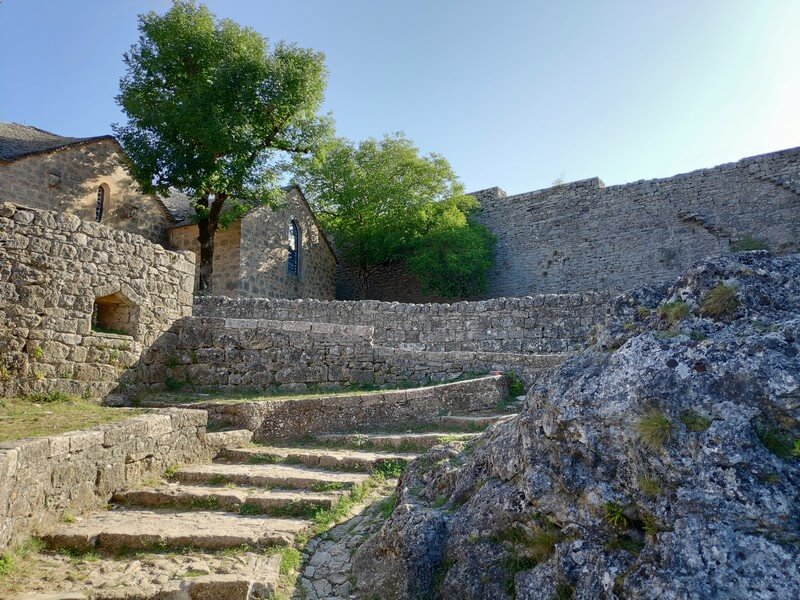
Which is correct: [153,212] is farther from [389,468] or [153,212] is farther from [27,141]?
[389,468]

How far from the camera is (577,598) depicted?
10.8 ft

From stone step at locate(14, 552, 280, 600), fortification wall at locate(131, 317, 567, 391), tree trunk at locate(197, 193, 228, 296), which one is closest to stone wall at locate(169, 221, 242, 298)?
tree trunk at locate(197, 193, 228, 296)

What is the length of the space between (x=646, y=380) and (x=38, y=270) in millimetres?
9368

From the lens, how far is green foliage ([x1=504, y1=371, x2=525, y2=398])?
10933 mm

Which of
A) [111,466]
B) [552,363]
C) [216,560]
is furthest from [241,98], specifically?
[216,560]

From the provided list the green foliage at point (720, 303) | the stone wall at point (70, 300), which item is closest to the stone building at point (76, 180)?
the stone wall at point (70, 300)

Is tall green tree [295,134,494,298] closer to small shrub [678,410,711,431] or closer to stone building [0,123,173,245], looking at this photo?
stone building [0,123,173,245]

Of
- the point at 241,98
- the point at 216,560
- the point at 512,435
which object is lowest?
the point at 216,560

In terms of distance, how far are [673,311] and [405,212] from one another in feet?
67.1

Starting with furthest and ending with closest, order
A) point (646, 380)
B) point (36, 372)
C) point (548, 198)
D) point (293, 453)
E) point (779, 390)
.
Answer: point (548, 198), point (36, 372), point (293, 453), point (646, 380), point (779, 390)

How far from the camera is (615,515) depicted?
11.2 ft

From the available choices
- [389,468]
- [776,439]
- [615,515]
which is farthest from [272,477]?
[776,439]

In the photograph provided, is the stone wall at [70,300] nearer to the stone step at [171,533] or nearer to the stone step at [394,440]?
the stone step at [171,533]

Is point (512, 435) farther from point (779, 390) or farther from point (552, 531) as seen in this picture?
point (779, 390)
